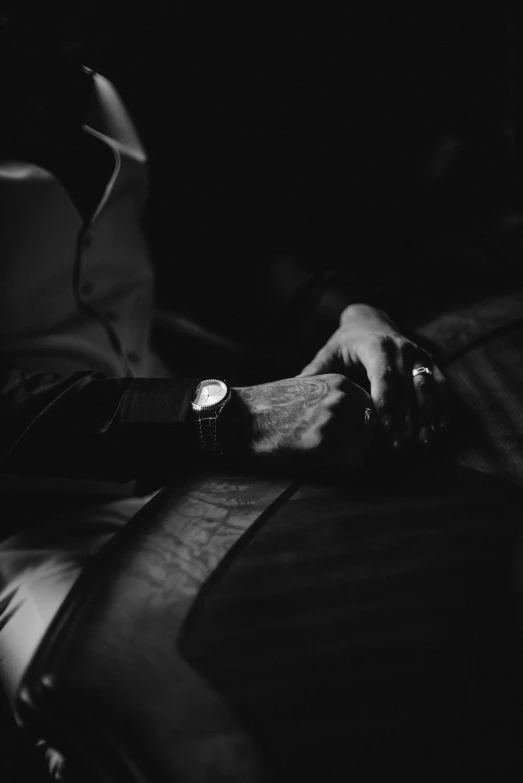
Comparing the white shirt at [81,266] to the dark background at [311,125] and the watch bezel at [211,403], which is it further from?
the watch bezel at [211,403]

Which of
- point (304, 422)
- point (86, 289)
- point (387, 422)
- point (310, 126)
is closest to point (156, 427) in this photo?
point (304, 422)

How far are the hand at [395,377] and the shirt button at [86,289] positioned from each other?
0.48 meters

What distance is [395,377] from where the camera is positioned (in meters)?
0.90

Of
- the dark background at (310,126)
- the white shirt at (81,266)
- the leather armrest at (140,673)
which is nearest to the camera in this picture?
the leather armrest at (140,673)

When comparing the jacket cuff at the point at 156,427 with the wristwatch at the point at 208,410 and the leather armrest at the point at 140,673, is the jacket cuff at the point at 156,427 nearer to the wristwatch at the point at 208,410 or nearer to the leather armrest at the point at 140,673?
the wristwatch at the point at 208,410

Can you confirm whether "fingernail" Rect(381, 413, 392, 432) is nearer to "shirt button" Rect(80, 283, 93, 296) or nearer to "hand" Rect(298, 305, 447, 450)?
"hand" Rect(298, 305, 447, 450)

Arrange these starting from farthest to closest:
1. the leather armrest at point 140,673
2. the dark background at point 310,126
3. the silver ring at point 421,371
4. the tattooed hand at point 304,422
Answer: the dark background at point 310,126 → the silver ring at point 421,371 → the tattooed hand at point 304,422 → the leather armrest at point 140,673

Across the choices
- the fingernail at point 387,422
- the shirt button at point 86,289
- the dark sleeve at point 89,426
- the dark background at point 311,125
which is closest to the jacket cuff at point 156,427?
the dark sleeve at point 89,426

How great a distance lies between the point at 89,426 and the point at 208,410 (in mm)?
174

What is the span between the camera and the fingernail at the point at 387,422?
33.3 inches

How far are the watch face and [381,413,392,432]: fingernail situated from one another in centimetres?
24

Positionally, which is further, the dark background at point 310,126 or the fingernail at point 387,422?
the dark background at point 310,126

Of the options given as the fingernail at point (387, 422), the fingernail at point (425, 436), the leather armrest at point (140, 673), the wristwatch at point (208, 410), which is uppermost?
the wristwatch at point (208, 410)

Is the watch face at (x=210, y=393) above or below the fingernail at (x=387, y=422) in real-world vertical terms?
above
